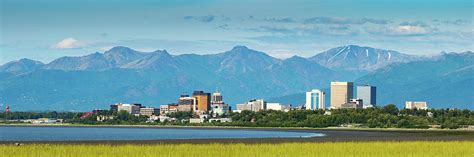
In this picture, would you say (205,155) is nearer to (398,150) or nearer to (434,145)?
(398,150)

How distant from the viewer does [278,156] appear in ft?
228

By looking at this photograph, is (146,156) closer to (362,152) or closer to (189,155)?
(189,155)

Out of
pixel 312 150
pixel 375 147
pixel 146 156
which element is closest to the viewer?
pixel 146 156

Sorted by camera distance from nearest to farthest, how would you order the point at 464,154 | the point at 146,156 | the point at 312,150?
the point at 146,156 → the point at 464,154 → the point at 312,150

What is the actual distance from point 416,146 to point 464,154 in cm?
1441

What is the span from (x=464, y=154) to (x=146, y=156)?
22.2 metres

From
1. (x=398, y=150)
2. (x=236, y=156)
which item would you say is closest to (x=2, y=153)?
(x=236, y=156)

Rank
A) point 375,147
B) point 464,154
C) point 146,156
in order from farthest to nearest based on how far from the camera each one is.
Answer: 1. point 375,147
2. point 464,154
3. point 146,156

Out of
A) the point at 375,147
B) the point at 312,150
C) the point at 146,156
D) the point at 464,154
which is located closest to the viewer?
the point at 146,156

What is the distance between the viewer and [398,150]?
81.2 metres

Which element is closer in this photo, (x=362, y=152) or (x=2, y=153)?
(x=2, y=153)

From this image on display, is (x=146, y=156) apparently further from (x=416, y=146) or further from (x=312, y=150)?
(x=416, y=146)

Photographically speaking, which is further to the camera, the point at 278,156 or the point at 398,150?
the point at 398,150

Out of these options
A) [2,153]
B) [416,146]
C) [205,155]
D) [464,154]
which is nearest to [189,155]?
[205,155]
